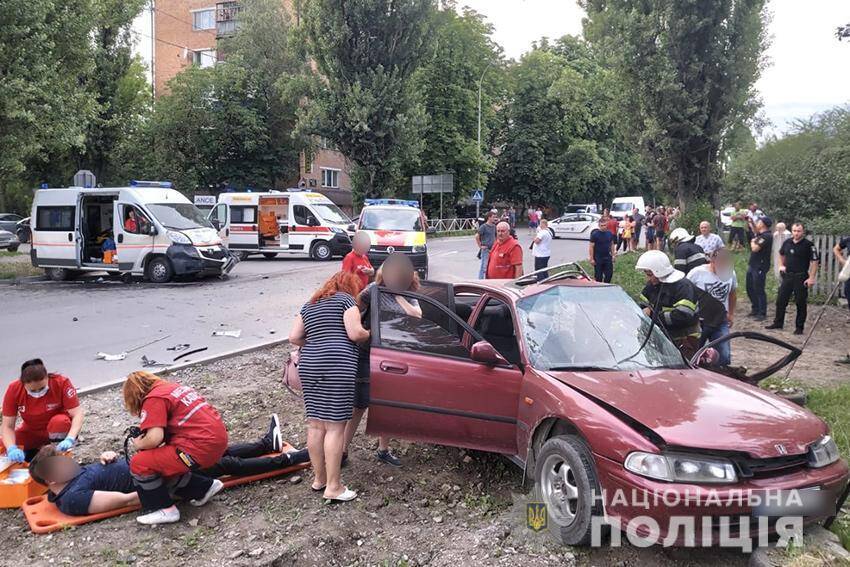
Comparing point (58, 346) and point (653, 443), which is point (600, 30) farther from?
point (653, 443)

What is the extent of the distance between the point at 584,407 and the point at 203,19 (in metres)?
52.6

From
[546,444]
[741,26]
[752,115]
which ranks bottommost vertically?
[546,444]

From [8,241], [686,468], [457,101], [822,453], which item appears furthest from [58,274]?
[457,101]

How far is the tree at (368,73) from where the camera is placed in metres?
29.8

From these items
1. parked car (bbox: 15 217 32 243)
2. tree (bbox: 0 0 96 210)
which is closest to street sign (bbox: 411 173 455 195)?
parked car (bbox: 15 217 32 243)

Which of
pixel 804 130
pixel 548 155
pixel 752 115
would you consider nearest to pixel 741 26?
pixel 752 115

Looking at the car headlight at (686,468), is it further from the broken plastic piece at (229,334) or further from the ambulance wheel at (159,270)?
the ambulance wheel at (159,270)

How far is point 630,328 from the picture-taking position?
188 inches

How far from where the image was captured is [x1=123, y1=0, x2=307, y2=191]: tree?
37.3 m

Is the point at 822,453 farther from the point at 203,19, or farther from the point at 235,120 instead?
the point at 203,19

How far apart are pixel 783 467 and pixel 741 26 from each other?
1871cm

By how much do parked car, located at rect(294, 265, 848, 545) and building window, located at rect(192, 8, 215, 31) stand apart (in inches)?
1958

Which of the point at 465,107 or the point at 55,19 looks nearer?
the point at 55,19

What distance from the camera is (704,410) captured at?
374 cm
